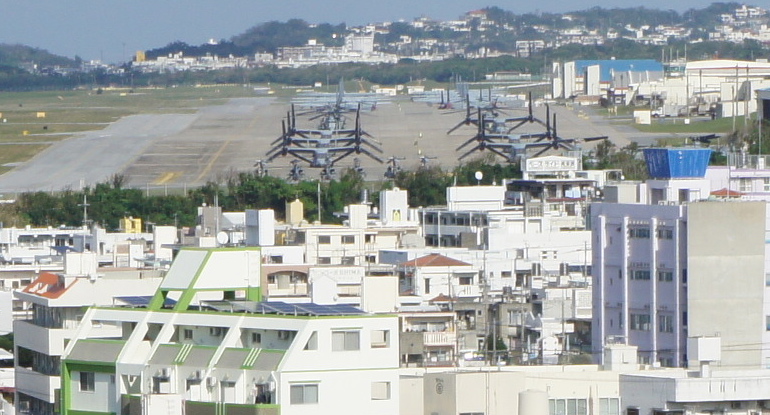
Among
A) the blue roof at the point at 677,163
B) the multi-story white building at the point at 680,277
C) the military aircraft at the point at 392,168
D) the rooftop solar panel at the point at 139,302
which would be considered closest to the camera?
the rooftop solar panel at the point at 139,302

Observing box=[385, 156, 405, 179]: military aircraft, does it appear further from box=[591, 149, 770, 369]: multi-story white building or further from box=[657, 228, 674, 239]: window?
box=[657, 228, 674, 239]: window

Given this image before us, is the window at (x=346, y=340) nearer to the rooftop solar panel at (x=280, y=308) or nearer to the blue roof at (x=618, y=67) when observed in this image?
the rooftop solar panel at (x=280, y=308)

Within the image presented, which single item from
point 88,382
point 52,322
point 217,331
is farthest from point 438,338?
point 217,331

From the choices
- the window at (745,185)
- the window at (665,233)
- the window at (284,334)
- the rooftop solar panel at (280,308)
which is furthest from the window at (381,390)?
the window at (745,185)

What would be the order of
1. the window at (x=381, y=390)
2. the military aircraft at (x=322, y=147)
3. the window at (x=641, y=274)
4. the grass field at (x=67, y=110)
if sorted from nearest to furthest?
the window at (x=381, y=390) < the window at (x=641, y=274) < the military aircraft at (x=322, y=147) < the grass field at (x=67, y=110)

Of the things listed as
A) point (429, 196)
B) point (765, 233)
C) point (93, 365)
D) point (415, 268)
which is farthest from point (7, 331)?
point (429, 196)

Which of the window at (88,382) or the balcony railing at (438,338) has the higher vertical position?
the window at (88,382)

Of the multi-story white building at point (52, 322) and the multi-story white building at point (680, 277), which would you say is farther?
the multi-story white building at point (680, 277)

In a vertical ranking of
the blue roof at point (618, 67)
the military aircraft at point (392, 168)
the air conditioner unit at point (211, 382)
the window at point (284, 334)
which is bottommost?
the military aircraft at point (392, 168)

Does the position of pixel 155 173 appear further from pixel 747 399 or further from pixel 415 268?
pixel 747 399
